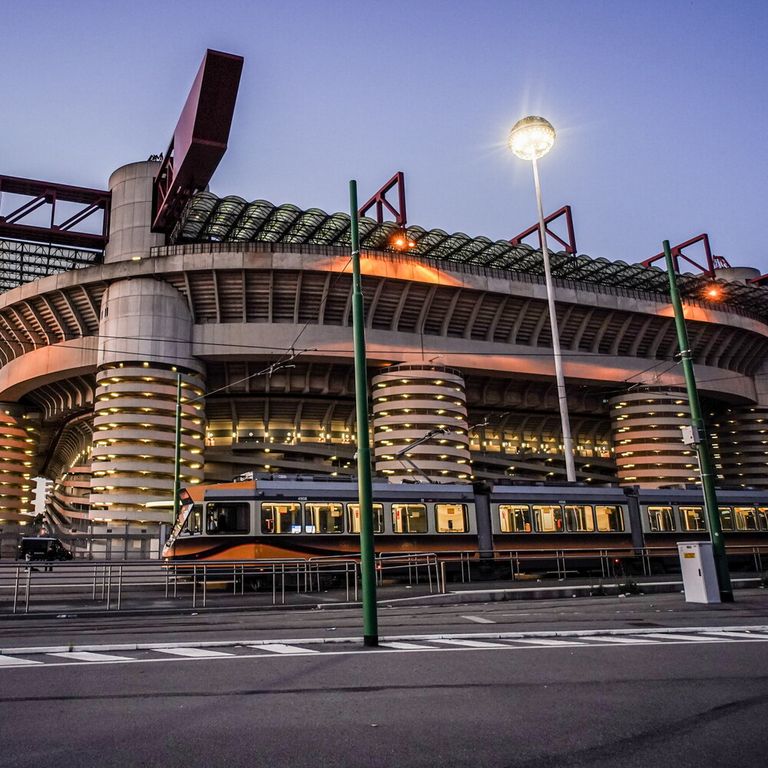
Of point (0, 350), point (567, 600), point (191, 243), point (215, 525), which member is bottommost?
point (567, 600)

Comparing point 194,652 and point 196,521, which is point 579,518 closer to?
point 196,521

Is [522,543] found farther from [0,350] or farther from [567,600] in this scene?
[0,350]

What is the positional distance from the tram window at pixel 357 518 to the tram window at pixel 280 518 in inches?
75.2

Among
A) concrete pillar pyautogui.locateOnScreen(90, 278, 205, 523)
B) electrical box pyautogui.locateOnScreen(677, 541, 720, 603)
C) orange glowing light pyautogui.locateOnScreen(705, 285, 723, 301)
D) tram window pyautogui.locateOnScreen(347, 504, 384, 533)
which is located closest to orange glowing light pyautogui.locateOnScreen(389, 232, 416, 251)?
concrete pillar pyautogui.locateOnScreen(90, 278, 205, 523)

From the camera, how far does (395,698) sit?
5.95 m

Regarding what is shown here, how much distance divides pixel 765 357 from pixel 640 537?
46.1m

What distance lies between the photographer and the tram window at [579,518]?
28953mm

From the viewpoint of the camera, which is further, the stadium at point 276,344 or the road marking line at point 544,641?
the stadium at point 276,344

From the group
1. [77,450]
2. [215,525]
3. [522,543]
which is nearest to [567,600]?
[522,543]

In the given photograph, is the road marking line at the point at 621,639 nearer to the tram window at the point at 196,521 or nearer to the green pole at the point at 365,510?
the green pole at the point at 365,510

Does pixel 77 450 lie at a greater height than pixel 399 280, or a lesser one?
lesser

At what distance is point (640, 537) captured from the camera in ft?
101

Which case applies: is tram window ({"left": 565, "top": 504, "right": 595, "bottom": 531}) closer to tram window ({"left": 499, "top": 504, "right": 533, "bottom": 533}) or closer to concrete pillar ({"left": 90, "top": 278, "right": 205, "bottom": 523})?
tram window ({"left": 499, "top": 504, "right": 533, "bottom": 533})

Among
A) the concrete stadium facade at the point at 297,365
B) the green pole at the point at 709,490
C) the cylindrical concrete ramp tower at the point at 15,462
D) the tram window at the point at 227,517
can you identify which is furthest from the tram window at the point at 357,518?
the cylindrical concrete ramp tower at the point at 15,462
